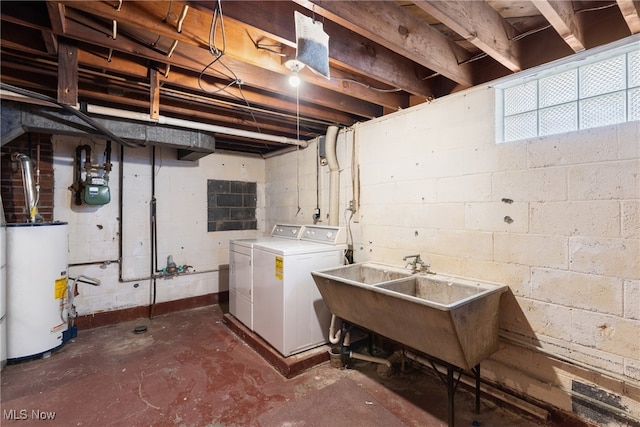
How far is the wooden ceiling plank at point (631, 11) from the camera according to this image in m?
1.26

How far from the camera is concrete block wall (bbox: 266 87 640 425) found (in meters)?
1.54

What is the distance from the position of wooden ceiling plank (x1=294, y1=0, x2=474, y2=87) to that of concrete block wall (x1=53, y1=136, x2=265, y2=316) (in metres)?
3.24

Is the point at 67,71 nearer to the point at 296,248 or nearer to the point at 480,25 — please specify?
the point at 296,248

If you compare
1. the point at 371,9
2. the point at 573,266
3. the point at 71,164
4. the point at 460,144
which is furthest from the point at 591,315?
the point at 71,164

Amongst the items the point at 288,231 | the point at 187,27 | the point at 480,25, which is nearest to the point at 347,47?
the point at 480,25

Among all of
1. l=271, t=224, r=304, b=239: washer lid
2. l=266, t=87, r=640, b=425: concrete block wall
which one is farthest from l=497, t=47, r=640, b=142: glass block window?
l=271, t=224, r=304, b=239: washer lid

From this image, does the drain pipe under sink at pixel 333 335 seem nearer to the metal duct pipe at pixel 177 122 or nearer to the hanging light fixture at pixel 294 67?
the hanging light fixture at pixel 294 67

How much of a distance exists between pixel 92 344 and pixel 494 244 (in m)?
3.80

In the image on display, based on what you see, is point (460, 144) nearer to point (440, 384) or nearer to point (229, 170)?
point (440, 384)

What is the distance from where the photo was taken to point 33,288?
2.57 meters

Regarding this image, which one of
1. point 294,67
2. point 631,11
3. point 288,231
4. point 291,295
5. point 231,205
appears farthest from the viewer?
point 231,205

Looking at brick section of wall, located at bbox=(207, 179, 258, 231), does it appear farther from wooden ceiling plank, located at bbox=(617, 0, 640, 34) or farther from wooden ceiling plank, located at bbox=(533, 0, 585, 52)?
wooden ceiling plank, located at bbox=(617, 0, 640, 34)

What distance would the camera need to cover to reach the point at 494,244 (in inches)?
78.2

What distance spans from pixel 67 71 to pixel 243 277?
85.5 inches
